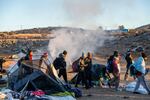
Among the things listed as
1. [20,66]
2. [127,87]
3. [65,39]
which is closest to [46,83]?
[20,66]

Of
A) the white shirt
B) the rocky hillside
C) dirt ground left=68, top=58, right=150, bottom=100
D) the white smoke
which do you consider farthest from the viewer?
the rocky hillside

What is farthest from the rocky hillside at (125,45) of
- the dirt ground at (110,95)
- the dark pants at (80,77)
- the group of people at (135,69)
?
the dirt ground at (110,95)

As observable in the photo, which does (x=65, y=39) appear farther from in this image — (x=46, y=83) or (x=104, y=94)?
(x=46, y=83)

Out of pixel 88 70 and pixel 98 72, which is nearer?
pixel 88 70

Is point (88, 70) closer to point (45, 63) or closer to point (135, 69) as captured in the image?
point (135, 69)

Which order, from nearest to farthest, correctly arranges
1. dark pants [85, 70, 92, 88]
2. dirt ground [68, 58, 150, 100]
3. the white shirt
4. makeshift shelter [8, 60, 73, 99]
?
makeshift shelter [8, 60, 73, 99] < dirt ground [68, 58, 150, 100] < the white shirt < dark pants [85, 70, 92, 88]

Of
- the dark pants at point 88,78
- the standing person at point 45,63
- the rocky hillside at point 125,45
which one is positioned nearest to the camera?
the standing person at point 45,63

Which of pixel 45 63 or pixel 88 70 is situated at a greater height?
pixel 45 63

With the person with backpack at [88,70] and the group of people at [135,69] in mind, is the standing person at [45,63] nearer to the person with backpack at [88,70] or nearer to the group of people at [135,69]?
the person with backpack at [88,70]

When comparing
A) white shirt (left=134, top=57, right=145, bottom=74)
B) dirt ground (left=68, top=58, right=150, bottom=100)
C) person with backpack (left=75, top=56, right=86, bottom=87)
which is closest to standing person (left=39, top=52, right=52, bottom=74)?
dirt ground (left=68, top=58, right=150, bottom=100)

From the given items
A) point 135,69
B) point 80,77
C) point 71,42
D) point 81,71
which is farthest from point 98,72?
point 71,42

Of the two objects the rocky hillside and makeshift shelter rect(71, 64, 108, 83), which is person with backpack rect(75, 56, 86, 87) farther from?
the rocky hillside

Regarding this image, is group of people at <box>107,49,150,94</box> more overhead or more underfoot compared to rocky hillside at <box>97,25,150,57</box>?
more overhead

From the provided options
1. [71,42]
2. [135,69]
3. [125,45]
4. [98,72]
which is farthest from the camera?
[125,45]
